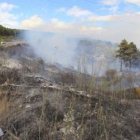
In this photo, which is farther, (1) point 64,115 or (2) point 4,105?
(2) point 4,105

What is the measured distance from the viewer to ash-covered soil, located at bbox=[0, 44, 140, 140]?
14.4ft

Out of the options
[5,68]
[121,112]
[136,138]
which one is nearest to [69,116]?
[136,138]

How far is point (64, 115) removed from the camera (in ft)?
15.9

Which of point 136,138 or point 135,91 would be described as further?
point 135,91

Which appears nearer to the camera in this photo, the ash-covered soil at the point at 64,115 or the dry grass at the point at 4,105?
the ash-covered soil at the point at 64,115

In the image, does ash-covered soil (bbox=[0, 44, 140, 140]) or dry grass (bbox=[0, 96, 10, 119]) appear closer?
ash-covered soil (bbox=[0, 44, 140, 140])

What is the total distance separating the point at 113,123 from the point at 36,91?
1.93 metres

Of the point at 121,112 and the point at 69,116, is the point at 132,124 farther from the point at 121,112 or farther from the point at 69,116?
the point at 69,116

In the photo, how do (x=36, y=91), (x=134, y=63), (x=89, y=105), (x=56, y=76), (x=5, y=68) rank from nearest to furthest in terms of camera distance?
(x=89, y=105)
(x=36, y=91)
(x=5, y=68)
(x=56, y=76)
(x=134, y=63)

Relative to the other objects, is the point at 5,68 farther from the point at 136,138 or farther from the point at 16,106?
the point at 136,138

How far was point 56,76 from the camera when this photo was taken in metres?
9.06

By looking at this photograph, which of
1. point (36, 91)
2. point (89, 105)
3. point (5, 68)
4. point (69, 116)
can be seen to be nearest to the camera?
point (69, 116)

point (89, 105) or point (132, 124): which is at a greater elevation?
point (89, 105)

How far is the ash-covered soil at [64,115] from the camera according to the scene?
439 cm
